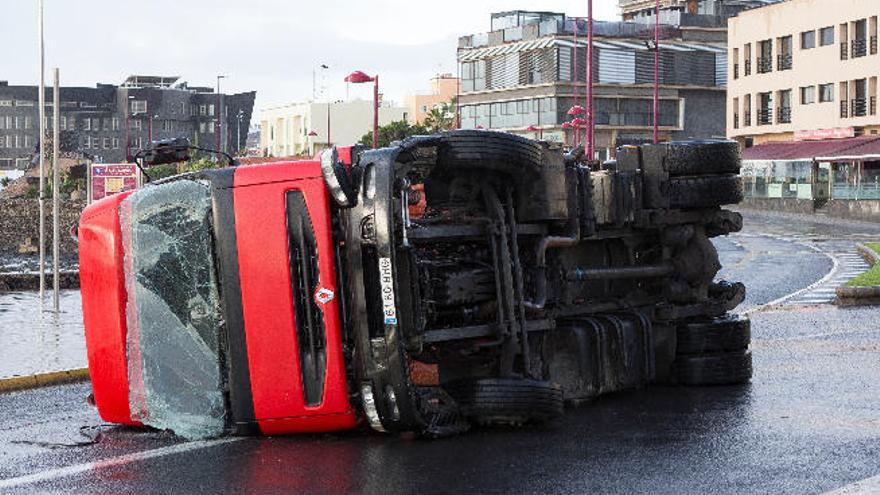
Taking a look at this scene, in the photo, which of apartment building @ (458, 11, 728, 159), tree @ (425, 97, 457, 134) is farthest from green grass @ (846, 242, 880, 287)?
tree @ (425, 97, 457, 134)

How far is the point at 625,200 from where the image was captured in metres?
11.8

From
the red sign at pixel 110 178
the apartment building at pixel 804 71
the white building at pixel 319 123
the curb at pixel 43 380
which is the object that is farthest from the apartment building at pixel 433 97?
the curb at pixel 43 380

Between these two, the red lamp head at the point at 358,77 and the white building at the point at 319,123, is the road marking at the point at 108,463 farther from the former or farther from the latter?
the white building at the point at 319,123

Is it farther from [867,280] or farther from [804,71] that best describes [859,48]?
[867,280]

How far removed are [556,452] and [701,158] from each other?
3.88 m

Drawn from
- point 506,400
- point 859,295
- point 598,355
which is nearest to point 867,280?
point 859,295

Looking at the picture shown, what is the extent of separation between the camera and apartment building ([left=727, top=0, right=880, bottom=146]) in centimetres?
7744

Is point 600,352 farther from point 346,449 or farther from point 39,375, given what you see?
point 39,375

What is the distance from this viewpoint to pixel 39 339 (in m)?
18.0

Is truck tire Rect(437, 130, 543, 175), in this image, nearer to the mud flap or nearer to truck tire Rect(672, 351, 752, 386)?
the mud flap

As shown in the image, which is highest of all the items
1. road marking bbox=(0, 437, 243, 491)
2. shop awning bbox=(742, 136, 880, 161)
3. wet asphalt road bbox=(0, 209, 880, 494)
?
shop awning bbox=(742, 136, 880, 161)

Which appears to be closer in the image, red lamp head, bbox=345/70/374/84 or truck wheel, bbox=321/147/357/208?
truck wheel, bbox=321/147/357/208

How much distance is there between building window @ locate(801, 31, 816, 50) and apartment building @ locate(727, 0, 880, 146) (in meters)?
0.05

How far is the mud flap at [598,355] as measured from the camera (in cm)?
1082
